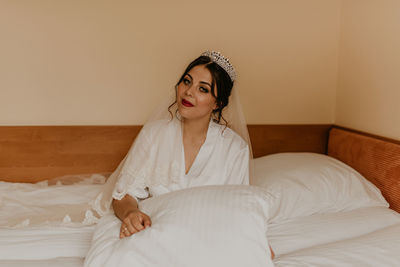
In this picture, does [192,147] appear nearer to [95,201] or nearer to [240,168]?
[240,168]

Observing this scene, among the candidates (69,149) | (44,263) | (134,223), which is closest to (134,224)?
(134,223)

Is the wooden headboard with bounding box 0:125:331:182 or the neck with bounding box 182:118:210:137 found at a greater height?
the neck with bounding box 182:118:210:137

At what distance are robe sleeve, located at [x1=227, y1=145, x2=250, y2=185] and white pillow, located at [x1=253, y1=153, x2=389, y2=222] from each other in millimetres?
146

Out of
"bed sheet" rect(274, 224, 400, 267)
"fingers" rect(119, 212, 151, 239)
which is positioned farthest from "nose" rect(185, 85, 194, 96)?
"bed sheet" rect(274, 224, 400, 267)

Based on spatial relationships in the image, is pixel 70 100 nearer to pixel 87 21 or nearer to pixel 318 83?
pixel 87 21

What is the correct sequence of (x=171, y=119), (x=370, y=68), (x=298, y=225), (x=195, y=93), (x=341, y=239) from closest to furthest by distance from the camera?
1. (x=341, y=239)
2. (x=298, y=225)
3. (x=195, y=93)
4. (x=171, y=119)
5. (x=370, y=68)

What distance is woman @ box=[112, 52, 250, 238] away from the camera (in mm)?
1592

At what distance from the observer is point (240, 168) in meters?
1.72

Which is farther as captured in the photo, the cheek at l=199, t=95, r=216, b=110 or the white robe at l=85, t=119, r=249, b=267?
the cheek at l=199, t=95, r=216, b=110

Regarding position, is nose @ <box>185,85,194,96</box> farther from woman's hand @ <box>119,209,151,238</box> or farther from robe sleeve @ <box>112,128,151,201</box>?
woman's hand @ <box>119,209,151,238</box>

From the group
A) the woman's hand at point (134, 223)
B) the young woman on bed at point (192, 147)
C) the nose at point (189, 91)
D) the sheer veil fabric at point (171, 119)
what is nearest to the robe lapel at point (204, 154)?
the young woman on bed at point (192, 147)

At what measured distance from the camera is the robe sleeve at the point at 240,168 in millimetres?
1689

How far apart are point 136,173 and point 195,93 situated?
0.47 meters

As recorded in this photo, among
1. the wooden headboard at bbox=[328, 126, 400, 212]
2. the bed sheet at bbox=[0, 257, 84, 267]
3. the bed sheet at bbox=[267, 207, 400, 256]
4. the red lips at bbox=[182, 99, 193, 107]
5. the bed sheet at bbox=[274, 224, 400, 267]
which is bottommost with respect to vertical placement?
the bed sheet at bbox=[267, 207, 400, 256]
